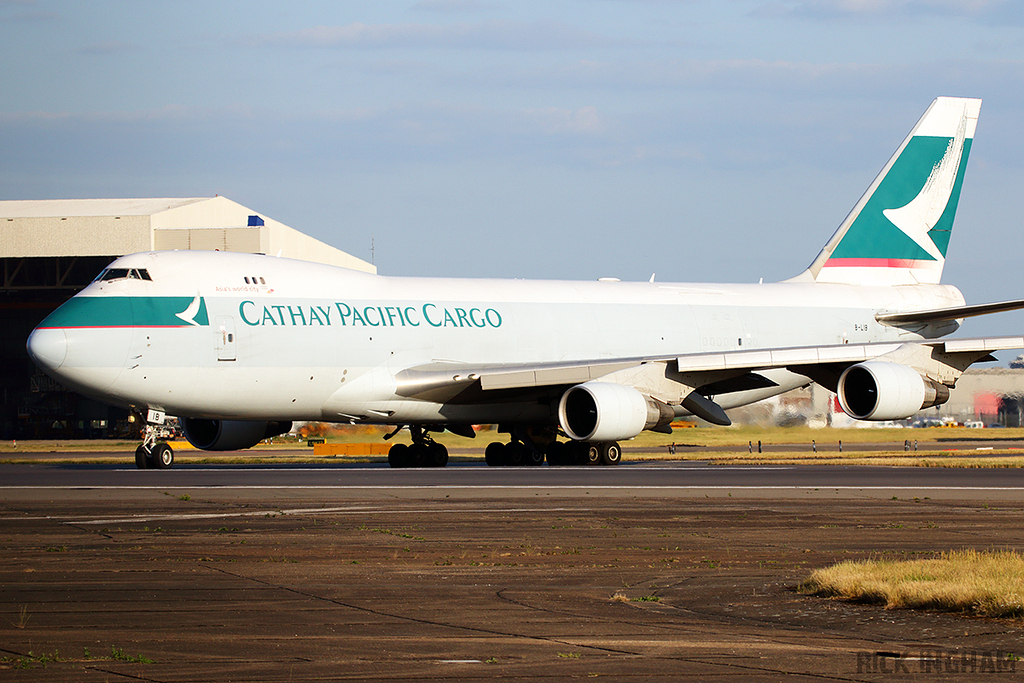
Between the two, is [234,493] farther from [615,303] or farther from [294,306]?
[615,303]

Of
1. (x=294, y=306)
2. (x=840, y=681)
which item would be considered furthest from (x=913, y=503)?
(x=294, y=306)

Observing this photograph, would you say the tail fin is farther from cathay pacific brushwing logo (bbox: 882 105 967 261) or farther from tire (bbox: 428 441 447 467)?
tire (bbox: 428 441 447 467)

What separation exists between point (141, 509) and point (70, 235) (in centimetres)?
4144

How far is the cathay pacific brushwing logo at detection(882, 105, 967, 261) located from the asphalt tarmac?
20.1 meters

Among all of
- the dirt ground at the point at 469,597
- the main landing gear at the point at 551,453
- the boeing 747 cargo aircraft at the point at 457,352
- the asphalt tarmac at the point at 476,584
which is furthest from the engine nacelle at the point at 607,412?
the dirt ground at the point at 469,597

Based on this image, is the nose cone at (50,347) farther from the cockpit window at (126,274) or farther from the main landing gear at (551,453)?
the main landing gear at (551,453)

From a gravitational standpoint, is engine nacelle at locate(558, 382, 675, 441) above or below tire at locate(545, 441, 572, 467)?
above

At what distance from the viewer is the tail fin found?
1517 inches

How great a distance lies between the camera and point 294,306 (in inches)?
1093

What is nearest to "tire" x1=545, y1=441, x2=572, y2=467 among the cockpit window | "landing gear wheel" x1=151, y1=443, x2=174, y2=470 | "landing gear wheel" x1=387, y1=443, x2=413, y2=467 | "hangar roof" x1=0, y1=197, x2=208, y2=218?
"landing gear wheel" x1=387, y1=443, x2=413, y2=467

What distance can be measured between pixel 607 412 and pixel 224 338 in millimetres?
8768

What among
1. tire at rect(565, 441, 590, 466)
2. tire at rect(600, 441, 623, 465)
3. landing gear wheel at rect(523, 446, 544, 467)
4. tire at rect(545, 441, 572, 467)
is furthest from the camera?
landing gear wheel at rect(523, 446, 544, 467)

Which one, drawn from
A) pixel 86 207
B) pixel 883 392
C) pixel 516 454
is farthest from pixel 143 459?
pixel 86 207

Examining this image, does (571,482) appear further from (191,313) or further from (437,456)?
(437,456)
